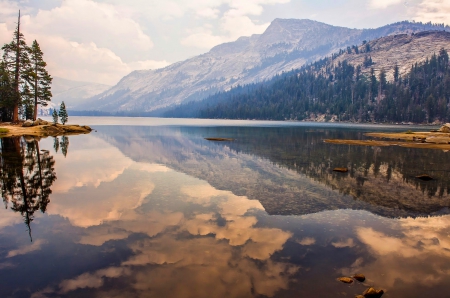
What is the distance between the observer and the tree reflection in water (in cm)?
1850

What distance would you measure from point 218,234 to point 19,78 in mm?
82407

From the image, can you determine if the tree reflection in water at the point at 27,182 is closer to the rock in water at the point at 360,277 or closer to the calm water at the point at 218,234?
the calm water at the point at 218,234

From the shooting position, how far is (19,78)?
74062 mm

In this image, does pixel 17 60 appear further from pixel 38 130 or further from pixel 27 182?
pixel 27 182

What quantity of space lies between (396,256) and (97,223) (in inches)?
606

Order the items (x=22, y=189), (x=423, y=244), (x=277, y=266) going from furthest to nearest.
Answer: (x=22, y=189)
(x=423, y=244)
(x=277, y=266)

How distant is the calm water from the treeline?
52.2 m

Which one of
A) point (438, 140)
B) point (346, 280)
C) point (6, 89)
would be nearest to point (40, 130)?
point (6, 89)

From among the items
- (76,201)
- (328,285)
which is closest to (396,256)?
(328,285)

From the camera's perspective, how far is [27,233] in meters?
14.5

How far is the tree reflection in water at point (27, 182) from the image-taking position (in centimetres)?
1850

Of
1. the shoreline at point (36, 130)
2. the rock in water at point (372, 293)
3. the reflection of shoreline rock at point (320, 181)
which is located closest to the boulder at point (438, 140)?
the reflection of shoreline rock at point (320, 181)

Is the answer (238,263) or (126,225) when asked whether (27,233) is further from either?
(238,263)

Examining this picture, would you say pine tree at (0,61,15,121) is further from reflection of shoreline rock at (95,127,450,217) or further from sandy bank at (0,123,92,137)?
reflection of shoreline rock at (95,127,450,217)
